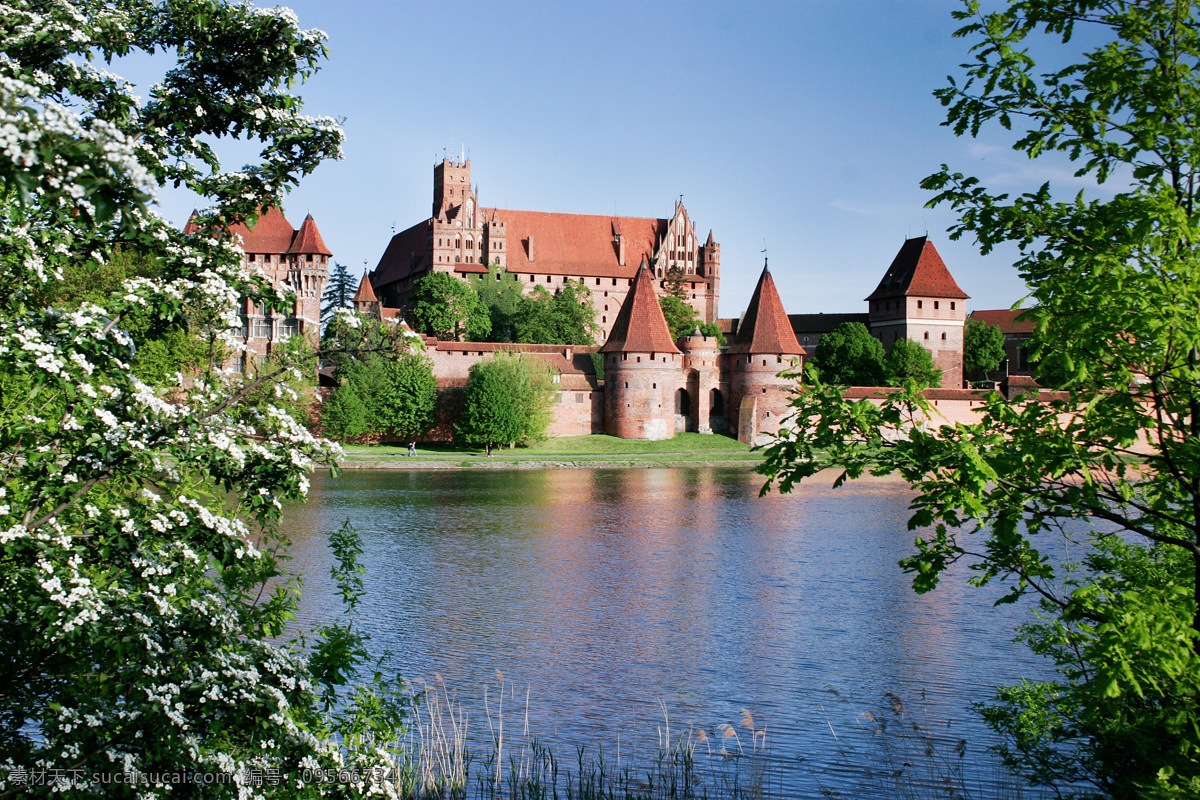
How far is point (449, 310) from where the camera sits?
57312 mm

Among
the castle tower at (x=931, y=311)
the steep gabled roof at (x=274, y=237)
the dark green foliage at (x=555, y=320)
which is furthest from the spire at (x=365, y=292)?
the castle tower at (x=931, y=311)

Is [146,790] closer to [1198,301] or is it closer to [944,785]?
[1198,301]

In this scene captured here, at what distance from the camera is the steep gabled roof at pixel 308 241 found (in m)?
54.0

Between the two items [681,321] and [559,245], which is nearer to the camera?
[681,321]

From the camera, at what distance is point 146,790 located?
144 inches

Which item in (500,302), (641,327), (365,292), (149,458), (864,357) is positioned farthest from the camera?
(500,302)

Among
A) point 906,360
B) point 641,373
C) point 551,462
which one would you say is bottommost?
point 551,462

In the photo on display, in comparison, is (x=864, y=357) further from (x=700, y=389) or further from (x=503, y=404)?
(x=503, y=404)

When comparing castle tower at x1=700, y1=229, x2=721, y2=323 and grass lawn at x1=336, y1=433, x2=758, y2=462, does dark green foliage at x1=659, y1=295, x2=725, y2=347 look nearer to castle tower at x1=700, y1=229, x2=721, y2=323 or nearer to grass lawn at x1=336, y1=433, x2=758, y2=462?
castle tower at x1=700, y1=229, x2=721, y2=323

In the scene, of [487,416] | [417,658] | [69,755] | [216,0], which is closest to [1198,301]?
[216,0]

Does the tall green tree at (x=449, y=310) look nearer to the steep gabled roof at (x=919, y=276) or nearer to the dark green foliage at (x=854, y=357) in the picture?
the dark green foliage at (x=854, y=357)

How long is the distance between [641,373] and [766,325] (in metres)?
7.15

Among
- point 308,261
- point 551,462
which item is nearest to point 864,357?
point 551,462

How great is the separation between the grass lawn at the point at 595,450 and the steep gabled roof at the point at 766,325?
5.06 m
